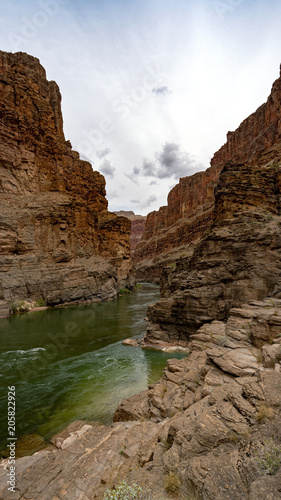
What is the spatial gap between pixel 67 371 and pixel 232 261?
14.7 metres

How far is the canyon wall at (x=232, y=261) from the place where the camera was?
54.9 ft

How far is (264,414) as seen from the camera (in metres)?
3.76

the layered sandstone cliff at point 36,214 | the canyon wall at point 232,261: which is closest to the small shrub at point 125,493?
the canyon wall at point 232,261

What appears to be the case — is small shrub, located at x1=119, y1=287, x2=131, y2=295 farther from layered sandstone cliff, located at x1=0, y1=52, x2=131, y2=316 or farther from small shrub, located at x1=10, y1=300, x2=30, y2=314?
small shrub, located at x1=10, y1=300, x2=30, y2=314

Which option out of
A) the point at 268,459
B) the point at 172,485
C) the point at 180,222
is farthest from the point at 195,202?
the point at 172,485

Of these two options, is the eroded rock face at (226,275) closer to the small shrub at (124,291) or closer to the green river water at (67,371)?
the green river water at (67,371)

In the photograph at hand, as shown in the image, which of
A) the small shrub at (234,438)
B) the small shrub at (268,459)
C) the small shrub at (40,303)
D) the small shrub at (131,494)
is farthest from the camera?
the small shrub at (40,303)

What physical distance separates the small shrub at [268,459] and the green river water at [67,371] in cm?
738

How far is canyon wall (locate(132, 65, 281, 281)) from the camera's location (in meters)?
51.8

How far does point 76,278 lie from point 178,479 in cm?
3913

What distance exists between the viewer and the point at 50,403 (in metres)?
9.91

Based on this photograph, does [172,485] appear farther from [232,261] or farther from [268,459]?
[232,261]

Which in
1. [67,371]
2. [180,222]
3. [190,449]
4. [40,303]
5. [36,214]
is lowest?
[67,371]

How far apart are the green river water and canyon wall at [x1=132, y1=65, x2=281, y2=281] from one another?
45.9m
